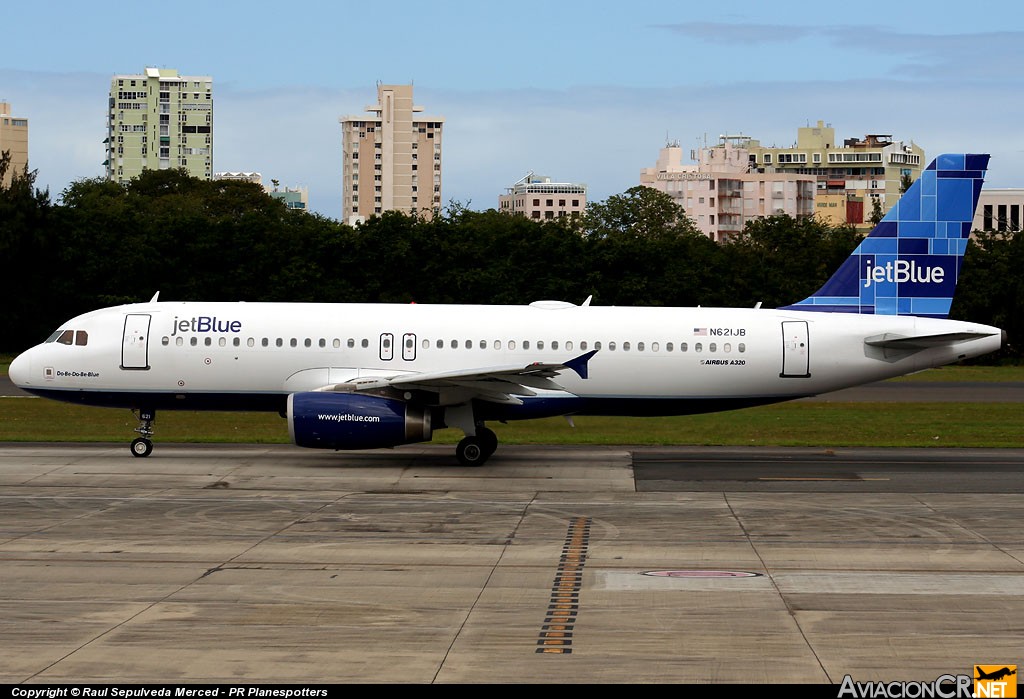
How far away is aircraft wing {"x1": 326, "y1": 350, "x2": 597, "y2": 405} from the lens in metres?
28.2

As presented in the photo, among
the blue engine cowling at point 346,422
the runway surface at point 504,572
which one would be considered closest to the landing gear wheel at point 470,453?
the runway surface at point 504,572

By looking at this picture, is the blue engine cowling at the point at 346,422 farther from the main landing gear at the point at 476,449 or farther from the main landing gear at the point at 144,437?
the main landing gear at the point at 144,437

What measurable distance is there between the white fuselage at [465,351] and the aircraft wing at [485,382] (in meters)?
Result: 0.40

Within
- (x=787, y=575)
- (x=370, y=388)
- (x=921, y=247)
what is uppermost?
(x=921, y=247)

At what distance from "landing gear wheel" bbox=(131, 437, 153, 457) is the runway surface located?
1.33 ft

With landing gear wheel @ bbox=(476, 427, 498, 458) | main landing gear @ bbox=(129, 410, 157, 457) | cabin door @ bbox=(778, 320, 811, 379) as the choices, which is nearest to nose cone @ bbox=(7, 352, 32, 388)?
main landing gear @ bbox=(129, 410, 157, 457)

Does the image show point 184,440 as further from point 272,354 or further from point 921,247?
point 921,247

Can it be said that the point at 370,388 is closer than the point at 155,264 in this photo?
Yes

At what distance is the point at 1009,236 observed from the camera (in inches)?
3575

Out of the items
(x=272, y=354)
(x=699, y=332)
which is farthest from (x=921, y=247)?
(x=272, y=354)

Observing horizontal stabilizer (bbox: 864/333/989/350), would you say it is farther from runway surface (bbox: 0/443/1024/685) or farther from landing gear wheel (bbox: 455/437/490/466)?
landing gear wheel (bbox: 455/437/490/466)

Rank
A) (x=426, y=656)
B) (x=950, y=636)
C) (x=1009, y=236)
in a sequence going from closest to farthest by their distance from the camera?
(x=426, y=656), (x=950, y=636), (x=1009, y=236)


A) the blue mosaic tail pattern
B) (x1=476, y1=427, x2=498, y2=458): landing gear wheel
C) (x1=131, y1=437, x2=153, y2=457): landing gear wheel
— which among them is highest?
the blue mosaic tail pattern

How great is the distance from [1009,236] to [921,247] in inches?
2462
